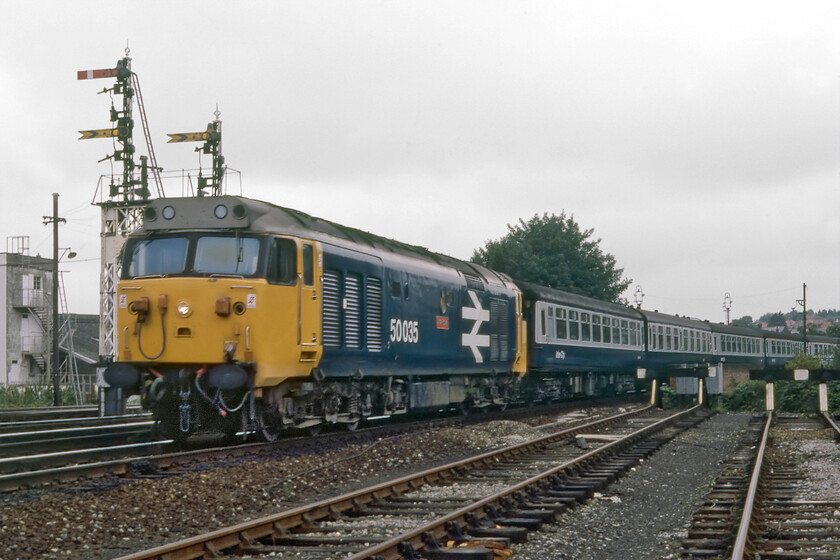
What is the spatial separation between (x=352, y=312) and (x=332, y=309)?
2.60ft

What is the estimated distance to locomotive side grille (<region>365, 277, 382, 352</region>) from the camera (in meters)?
15.9

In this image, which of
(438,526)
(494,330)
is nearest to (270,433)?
(438,526)

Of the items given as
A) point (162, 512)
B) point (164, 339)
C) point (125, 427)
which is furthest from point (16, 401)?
point (162, 512)

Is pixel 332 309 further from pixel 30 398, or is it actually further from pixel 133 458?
pixel 30 398

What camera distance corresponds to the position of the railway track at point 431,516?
7.38m

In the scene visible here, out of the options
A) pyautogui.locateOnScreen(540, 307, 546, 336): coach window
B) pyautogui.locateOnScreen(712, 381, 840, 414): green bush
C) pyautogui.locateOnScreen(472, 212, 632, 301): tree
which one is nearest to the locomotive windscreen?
pyautogui.locateOnScreen(540, 307, 546, 336): coach window

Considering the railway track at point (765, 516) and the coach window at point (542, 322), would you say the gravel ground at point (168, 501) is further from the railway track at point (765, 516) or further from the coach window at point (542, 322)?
the coach window at point (542, 322)

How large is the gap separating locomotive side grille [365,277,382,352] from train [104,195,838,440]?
3 cm

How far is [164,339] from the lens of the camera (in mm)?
13016

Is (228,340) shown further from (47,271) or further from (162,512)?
(47,271)

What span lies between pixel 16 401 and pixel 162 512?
1048 inches

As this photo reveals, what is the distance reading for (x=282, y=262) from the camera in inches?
519

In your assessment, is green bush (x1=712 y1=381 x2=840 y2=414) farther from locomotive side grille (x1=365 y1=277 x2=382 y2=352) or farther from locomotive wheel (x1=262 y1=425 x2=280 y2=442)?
locomotive wheel (x1=262 y1=425 x2=280 y2=442)

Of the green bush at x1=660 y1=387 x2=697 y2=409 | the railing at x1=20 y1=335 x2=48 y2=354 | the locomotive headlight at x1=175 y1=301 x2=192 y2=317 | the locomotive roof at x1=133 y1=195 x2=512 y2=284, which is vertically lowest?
the green bush at x1=660 y1=387 x2=697 y2=409
